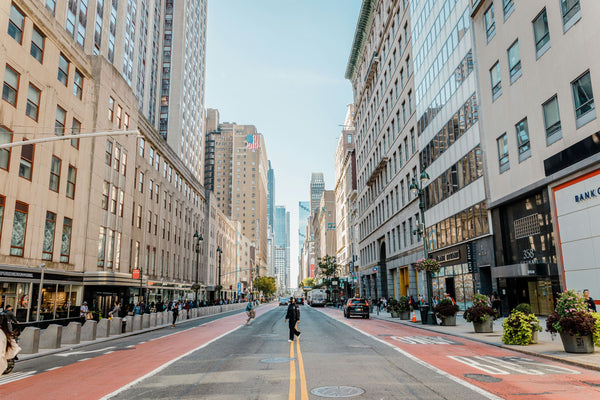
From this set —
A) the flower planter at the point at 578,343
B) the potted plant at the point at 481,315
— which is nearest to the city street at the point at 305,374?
the flower planter at the point at 578,343

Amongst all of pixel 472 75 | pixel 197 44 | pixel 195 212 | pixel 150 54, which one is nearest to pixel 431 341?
pixel 472 75

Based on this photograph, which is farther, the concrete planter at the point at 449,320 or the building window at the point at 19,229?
the concrete planter at the point at 449,320

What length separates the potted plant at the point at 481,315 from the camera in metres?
19.4

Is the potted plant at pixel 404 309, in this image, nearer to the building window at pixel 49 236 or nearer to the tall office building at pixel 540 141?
the tall office building at pixel 540 141

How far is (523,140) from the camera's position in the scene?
24.8m

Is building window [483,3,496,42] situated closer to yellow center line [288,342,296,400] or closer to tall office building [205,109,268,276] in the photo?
yellow center line [288,342,296,400]

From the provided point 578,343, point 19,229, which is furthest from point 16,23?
point 578,343

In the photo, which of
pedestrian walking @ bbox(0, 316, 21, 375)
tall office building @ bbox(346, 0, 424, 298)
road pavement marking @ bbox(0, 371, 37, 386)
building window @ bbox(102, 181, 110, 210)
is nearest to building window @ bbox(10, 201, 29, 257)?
building window @ bbox(102, 181, 110, 210)

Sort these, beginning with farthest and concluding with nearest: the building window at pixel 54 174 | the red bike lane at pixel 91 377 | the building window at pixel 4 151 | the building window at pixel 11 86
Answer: the building window at pixel 54 174 < the building window at pixel 11 86 < the building window at pixel 4 151 < the red bike lane at pixel 91 377

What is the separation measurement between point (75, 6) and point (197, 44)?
6147 centimetres

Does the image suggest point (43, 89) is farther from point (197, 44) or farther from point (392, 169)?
point (197, 44)

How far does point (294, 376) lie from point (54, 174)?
24.5 metres

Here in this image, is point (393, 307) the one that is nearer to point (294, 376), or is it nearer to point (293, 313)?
point (293, 313)

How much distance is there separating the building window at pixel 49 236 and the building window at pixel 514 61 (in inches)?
1171
